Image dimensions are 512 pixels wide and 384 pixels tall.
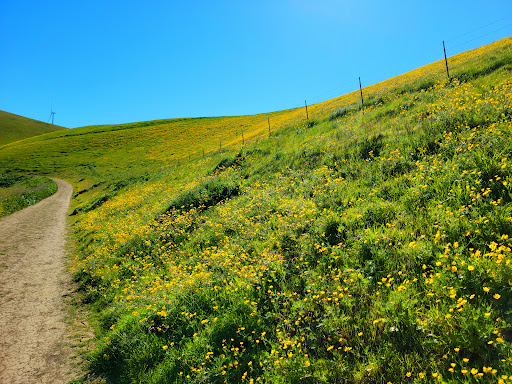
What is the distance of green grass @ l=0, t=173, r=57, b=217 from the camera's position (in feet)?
97.3

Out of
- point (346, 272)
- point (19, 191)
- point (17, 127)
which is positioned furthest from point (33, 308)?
point (17, 127)

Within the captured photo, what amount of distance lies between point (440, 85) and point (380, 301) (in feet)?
54.0

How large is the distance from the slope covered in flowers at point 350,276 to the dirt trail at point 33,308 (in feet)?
2.76

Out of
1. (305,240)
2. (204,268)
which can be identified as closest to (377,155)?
(305,240)

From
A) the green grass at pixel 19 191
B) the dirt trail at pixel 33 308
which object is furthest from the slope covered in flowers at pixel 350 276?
the green grass at pixel 19 191

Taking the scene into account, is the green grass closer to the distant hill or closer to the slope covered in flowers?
the slope covered in flowers

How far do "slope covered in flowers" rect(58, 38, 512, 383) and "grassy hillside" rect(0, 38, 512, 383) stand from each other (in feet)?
0.11

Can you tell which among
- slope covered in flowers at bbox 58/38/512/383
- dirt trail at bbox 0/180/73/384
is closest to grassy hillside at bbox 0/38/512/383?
slope covered in flowers at bbox 58/38/512/383

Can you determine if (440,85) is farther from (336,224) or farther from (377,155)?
(336,224)

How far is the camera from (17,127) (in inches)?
5374

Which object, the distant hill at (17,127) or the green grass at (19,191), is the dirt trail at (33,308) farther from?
the distant hill at (17,127)

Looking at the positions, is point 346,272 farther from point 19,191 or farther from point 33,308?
point 19,191

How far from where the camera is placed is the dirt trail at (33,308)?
580 centimetres

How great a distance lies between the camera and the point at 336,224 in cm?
744
